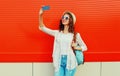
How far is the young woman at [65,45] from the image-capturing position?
8.16 feet

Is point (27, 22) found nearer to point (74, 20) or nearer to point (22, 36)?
point (22, 36)

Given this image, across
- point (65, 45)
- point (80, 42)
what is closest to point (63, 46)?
point (65, 45)

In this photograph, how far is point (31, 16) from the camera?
2662 mm

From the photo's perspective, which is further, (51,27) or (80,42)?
(51,27)

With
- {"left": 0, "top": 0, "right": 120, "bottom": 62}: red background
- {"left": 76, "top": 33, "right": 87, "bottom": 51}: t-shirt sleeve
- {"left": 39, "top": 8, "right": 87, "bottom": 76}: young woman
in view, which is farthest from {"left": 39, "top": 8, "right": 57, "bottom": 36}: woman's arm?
{"left": 76, "top": 33, "right": 87, "bottom": 51}: t-shirt sleeve

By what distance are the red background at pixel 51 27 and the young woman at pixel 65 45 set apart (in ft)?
0.53

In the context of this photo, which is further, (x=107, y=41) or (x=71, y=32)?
(x=107, y=41)

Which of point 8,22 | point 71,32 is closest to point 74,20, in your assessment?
point 71,32

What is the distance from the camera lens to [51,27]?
2686 millimetres

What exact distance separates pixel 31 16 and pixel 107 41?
2.95 feet

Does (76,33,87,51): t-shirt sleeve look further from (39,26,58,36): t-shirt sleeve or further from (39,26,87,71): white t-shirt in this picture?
(39,26,58,36): t-shirt sleeve

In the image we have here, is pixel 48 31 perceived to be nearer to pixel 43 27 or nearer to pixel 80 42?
pixel 43 27

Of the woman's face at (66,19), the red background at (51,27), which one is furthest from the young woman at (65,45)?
the red background at (51,27)

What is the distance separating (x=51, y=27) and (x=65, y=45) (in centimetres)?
32
